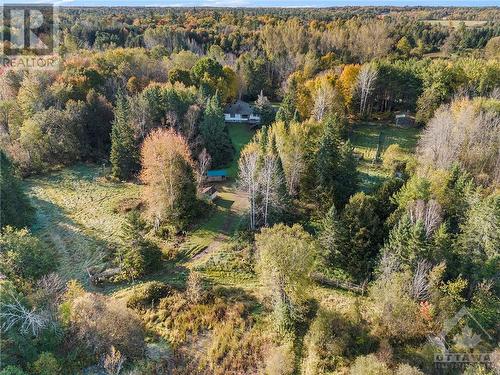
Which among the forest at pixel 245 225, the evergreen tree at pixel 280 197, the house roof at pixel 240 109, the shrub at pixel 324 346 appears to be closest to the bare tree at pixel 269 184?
the evergreen tree at pixel 280 197

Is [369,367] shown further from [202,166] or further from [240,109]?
[240,109]

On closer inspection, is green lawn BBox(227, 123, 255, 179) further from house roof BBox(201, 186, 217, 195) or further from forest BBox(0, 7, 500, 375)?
house roof BBox(201, 186, 217, 195)

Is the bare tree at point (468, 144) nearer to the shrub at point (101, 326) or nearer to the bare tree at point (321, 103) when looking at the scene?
the bare tree at point (321, 103)

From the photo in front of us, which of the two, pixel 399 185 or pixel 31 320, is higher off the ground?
pixel 399 185

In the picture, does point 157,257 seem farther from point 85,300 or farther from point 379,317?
point 379,317

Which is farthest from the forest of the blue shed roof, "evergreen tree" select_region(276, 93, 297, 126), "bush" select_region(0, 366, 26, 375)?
"evergreen tree" select_region(276, 93, 297, 126)

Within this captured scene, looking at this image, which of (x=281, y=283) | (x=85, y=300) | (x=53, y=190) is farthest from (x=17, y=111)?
(x=281, y=283)

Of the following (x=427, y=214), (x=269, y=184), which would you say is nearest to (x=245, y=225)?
(x=269, y=184)
